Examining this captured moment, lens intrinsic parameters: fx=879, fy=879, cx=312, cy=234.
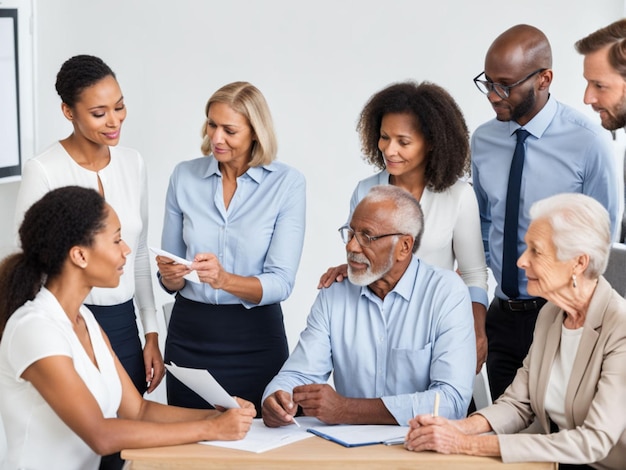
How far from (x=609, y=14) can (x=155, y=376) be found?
349 cm

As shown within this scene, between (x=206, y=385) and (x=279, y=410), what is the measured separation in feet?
0.80

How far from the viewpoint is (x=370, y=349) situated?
2922mm

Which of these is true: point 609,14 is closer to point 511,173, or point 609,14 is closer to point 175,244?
point 511,173

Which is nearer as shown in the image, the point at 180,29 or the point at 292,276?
the point at 292,276

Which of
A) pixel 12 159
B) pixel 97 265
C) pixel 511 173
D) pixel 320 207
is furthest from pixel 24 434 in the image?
pixel 320 207

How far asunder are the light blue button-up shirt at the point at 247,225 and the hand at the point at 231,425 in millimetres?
808

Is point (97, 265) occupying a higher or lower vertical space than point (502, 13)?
lower

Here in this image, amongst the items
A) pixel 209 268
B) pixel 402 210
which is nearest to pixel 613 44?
pixel 402 210

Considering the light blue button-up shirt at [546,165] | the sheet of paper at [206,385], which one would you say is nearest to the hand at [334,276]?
the sheet of paper at [206,385]

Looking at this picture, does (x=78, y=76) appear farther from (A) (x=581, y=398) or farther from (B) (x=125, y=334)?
(A) (x=581, y=398)

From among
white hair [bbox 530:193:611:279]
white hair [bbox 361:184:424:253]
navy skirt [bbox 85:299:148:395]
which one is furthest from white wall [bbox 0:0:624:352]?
white hair [bbox 530:193:611:279]

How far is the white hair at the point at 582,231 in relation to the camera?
2.49 m

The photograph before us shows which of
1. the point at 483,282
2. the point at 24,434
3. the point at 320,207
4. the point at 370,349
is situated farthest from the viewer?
the point at 320,207

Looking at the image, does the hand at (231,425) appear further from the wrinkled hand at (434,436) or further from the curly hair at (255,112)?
the curly hair at (255,112)
